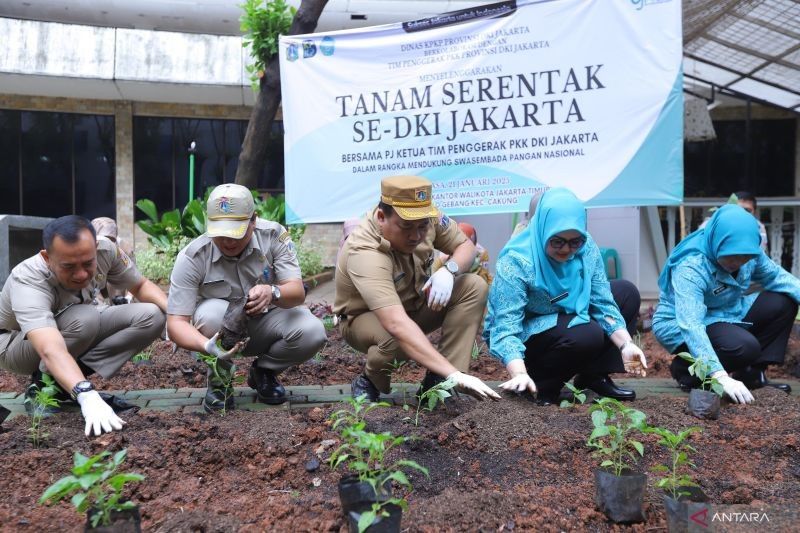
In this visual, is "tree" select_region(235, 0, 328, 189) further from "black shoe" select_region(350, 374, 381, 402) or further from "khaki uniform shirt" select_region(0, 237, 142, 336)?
"black shoe" select_region(350, 374, 381, 402)

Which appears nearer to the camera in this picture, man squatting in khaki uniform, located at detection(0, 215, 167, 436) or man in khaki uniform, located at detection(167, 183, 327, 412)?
man squatting in khaki uniform, located at detection(0, 215, 167, 436)

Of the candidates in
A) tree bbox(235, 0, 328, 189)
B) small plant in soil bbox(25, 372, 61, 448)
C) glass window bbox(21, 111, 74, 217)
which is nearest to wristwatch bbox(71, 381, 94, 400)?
small plant in soil bbox(25, 372, 61, 448)

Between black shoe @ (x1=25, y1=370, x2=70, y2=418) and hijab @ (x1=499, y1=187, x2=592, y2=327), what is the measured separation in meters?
2.22

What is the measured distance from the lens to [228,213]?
10.3ft

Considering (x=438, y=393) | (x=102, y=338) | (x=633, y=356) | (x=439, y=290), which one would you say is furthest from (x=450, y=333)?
(x=102, y=338)

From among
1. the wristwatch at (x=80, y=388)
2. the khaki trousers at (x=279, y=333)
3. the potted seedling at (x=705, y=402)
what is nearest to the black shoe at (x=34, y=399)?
Answer: the wristwatch at (x=80, y=388)

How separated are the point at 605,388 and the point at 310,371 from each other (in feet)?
6.13

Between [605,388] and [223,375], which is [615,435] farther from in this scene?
[223,375]

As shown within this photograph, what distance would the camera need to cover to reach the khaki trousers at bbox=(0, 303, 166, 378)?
11.0 ft

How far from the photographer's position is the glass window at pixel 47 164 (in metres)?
11.1

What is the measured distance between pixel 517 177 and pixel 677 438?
3.41 m

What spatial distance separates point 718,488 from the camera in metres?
2.28

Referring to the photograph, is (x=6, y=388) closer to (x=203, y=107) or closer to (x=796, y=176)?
(x=203, y=107)

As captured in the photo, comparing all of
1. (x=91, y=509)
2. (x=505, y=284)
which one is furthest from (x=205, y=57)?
(x=91, y=509)
